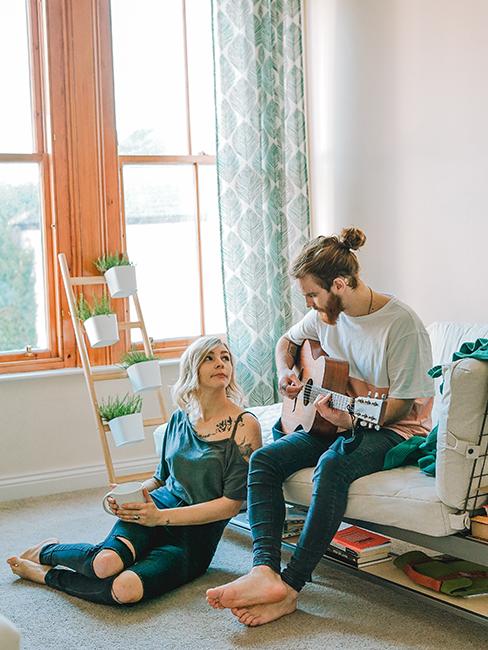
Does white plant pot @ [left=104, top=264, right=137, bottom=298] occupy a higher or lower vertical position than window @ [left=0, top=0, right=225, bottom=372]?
lower

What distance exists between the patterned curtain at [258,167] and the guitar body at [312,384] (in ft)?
A: 3.94

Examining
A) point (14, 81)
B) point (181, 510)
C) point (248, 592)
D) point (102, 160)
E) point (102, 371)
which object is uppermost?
point (14, 81)

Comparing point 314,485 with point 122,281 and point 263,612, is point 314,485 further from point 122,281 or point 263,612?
point 122,281

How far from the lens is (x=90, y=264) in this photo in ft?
14.0

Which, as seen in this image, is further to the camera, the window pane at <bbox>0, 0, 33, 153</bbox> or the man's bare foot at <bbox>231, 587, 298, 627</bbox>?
the window pane at <bbox>0, 0, 33, 153</bbox>

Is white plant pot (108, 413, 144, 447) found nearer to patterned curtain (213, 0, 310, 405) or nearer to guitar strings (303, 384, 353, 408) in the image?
patterned curtain (213, 0, 310, 405)

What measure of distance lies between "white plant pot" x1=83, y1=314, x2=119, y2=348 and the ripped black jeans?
1078 mm

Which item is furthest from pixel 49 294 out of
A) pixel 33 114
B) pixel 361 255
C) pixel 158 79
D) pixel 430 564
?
pixel 430 564

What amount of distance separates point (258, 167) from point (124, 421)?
1.42 meters

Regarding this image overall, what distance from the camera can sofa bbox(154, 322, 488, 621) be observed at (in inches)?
97.6

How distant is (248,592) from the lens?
8.57 feet

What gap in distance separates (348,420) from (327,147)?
2053 mm

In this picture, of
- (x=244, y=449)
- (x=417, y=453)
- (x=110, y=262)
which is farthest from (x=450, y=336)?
(x=110, y=262)

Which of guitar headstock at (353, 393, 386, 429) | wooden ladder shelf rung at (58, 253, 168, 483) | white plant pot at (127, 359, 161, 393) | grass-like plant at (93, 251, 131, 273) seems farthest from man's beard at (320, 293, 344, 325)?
grass-like plant at (93, 251, 131, 273)
